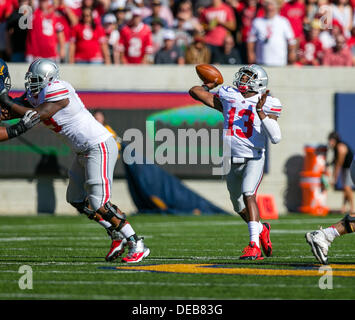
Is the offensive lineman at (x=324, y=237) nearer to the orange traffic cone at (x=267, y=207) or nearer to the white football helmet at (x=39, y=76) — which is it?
the white football helmet at (x=39, y=76)

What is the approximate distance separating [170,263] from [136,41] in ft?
27.2

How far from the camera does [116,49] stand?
49.7 feet

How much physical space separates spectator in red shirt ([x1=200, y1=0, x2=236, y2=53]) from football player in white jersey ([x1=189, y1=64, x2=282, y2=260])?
719 cm

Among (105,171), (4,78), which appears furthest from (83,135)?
(4,78)

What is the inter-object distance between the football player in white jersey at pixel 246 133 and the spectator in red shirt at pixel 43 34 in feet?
22.0

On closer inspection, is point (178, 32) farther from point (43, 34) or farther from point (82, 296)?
point (82, 296)

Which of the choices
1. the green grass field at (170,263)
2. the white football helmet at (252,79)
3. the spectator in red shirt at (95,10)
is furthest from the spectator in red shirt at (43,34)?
the white football helmet at (252,79)

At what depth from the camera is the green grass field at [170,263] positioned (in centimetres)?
551

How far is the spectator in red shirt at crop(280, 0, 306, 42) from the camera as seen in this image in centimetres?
1558

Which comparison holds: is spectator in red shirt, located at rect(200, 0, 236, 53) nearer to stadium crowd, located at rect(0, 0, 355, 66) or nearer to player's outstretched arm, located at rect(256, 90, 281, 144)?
stadium crowd, located at rect(0, 0, 355, 66)

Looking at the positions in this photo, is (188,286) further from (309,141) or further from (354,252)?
(309,141)

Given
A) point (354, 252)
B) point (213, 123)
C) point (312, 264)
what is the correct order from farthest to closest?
point (213, 123) < point (354, 252) < point (312, 264)
